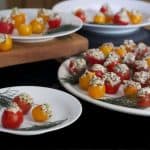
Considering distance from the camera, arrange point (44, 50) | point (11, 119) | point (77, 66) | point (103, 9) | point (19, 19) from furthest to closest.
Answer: point (103, 9), point (19, 19), point (44, 50), point (77, 66), point (11, 119)

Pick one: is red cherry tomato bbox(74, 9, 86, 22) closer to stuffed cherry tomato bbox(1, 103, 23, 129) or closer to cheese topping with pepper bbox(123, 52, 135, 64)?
cheese topping with pepper bbox(123, 52, 135, 64)

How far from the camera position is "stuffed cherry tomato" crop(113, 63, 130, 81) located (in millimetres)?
947

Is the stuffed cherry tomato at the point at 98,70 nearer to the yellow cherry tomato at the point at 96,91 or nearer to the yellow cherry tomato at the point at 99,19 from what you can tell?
the yellow cherry tomato at the point at 96,91

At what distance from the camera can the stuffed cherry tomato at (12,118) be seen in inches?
29.8

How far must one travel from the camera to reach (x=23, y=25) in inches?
43.8

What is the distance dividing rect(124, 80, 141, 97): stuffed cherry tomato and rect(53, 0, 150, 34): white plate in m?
0.39

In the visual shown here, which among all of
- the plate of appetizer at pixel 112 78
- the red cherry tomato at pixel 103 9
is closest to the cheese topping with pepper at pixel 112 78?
the plate of appetizer at pixel 112 78

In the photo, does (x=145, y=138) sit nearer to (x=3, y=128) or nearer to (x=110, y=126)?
(x=110, y=126)

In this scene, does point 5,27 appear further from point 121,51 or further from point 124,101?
point 124,101

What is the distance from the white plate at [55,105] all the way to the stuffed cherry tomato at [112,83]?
0.09 meters

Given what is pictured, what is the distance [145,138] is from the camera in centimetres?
79

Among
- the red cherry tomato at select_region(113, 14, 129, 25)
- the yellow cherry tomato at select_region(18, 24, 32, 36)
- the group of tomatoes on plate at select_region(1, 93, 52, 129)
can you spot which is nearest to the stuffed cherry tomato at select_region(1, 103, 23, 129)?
the group of tomatoes on plate at select_region(1, 93, 52, 129)

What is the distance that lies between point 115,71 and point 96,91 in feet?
0.36

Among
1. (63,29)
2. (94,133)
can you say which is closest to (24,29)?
(63,29)
